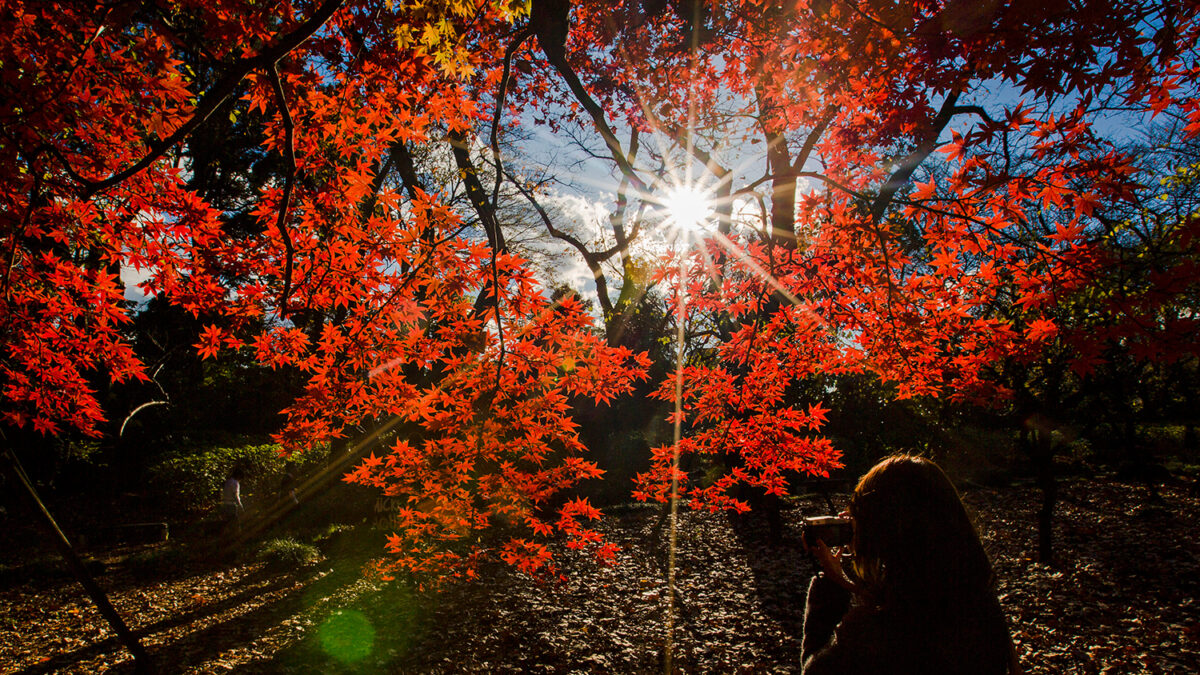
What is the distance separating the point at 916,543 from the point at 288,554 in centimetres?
969

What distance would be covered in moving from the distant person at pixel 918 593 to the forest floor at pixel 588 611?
343cm

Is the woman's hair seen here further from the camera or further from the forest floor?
the forest floor

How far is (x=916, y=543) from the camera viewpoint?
129 cm

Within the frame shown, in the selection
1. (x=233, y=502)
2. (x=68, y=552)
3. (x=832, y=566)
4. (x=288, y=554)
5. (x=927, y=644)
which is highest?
(x=832, y=566)

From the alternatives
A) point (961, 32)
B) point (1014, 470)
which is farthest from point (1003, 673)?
point (1014, 470)

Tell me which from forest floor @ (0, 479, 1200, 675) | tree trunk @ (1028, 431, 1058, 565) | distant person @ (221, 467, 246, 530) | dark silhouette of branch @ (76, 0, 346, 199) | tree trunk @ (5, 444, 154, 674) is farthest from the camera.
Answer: distant person @ (221, 467, 246, 530)

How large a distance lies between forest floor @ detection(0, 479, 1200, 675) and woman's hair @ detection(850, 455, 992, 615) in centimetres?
345

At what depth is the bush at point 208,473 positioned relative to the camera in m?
13.4

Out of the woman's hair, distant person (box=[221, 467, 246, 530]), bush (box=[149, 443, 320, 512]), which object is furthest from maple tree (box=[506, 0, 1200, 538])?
bush (box=[149, 443, 320, 512])

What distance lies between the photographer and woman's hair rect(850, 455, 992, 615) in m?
1.25

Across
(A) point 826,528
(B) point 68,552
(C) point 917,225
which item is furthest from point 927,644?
(B) point 68,552

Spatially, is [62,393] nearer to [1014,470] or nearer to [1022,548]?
[1022,548]

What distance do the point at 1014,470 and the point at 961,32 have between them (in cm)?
1443

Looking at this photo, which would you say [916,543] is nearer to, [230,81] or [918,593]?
[918,593]
